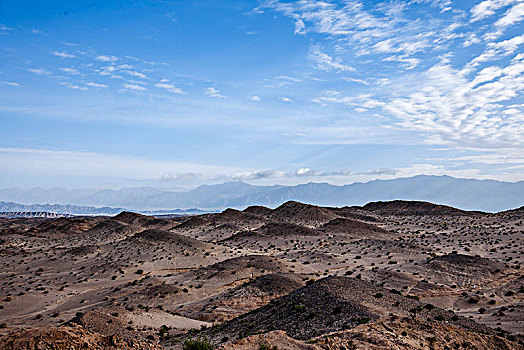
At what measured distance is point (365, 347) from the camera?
1326cm

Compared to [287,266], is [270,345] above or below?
above

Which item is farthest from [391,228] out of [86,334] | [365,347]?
[86,334]

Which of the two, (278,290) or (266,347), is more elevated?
(266,347)

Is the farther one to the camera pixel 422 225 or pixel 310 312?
pixel 422 225

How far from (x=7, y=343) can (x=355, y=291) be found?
16197mm

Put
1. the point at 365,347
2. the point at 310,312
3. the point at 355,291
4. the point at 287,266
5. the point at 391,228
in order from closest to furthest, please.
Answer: the point at 365,347 < the point at 310,312 < the point at 355,291 < the point at 287,266 < the point at 391,228

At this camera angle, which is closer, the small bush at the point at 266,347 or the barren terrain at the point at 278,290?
the small bush at the point at 266,347

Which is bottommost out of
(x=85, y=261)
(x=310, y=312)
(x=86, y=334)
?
(x=85, y=261)

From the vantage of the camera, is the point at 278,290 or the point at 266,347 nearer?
the point at 266,347

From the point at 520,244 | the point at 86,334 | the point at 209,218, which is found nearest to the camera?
the point at 86,334

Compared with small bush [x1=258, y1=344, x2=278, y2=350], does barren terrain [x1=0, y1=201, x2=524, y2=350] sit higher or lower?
lower

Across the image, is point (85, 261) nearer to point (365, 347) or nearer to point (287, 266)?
point (287, 266)

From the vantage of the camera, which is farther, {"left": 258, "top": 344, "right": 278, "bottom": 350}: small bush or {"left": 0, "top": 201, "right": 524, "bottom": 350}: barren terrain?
{"left": 0, "top": 201, "right": 524, "bottom": 350}: barren terrain

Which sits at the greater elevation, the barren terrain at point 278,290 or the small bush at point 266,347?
the small bush at point 266,347
